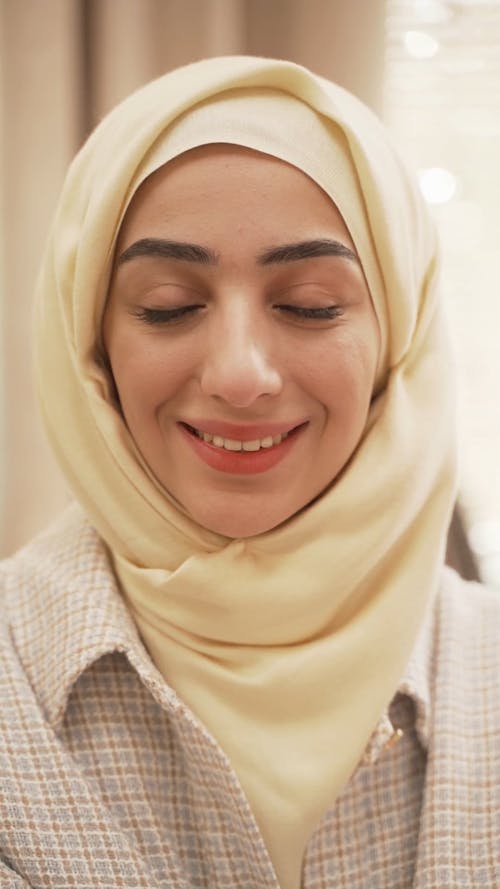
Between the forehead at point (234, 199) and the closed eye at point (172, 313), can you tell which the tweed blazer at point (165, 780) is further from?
the forehead at point (234, 199)

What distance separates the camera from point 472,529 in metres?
1.88

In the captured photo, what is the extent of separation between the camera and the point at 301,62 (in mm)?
1681

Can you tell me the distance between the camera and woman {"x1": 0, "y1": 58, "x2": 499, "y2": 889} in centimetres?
94

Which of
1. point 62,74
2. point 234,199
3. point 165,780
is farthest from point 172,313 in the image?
point 62,74

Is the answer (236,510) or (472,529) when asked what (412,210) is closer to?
(236,510)

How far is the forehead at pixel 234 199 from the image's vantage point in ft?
2.99

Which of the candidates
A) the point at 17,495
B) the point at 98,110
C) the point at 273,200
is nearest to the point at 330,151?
the point at 273,200

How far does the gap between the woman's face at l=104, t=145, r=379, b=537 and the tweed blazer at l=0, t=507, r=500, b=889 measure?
22cm

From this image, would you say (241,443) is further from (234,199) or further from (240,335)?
(234,199)

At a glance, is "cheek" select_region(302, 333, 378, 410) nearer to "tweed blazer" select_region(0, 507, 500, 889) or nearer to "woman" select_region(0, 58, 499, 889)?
Answer: "woman" select_region(0, 58, 499, 889)

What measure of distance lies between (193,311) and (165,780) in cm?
52

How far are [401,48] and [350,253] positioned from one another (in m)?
0.99

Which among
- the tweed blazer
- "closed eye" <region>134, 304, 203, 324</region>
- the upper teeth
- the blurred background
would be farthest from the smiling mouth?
the blurred background

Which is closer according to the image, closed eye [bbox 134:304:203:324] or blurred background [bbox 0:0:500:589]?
closed eye [bbox 134:304:203:324]
